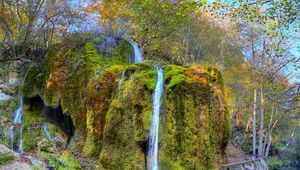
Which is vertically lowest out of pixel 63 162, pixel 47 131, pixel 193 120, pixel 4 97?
pixel 63 162

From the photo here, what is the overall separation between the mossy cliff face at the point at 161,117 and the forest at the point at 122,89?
1.2 inches

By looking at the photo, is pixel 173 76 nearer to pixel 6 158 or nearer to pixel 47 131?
Result: pixel 6 158

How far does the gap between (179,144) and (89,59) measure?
5.43 meters

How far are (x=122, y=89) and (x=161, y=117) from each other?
1.72 m

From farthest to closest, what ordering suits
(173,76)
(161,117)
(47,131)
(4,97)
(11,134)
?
(4,97)
(47,131)
(11,134)
(173,76)
(161,117)

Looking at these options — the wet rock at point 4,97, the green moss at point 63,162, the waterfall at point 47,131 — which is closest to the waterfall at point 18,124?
the wet rock at point 4,97

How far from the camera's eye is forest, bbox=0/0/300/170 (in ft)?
26.0

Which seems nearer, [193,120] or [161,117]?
[193,120]

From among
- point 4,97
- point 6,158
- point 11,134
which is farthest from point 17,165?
point 4,97

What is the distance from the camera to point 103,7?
17500mm

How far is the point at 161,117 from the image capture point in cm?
820

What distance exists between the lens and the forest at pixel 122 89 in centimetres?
794

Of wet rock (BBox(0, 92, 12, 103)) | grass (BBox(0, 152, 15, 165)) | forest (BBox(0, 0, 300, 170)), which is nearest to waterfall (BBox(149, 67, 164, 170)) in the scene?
forest (BBox(0, 0, 300, 170))

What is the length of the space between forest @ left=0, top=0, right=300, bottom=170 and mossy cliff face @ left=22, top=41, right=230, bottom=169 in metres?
0.03
